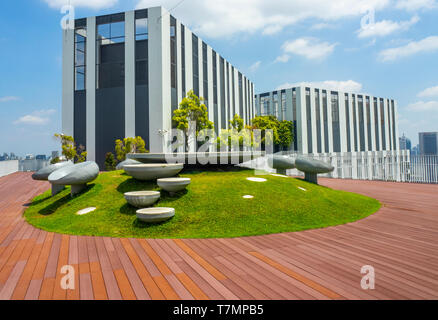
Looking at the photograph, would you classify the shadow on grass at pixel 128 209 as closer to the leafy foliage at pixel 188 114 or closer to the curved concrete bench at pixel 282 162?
the curved concrete bench at pixel 282 162

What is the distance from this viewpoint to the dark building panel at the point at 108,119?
23.2m

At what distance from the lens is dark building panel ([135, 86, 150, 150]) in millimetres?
22719

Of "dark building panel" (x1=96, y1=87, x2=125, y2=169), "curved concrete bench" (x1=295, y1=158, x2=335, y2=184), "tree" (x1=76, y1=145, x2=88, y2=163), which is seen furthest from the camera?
"dark building panel" (x1=96, y1=87, x2=125, y2=169)

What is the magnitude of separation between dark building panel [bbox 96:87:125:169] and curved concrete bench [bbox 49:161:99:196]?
626 inches

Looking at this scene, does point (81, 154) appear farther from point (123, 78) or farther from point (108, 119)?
point (123, 78)

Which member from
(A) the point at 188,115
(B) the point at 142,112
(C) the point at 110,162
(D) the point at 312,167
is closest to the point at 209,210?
(D) the point at 312,167

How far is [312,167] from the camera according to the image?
33.8ft

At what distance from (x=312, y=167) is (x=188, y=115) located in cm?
1604

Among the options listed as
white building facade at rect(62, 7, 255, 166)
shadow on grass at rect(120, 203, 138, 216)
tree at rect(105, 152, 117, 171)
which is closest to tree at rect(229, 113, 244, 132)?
white building facade at rect(62, 7, 255, 166)

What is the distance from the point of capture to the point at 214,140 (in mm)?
29406

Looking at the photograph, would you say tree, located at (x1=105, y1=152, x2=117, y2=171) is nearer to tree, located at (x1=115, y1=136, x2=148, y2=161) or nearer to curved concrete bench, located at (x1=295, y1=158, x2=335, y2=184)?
tree, located at (x1=115, y1=136, x2=148, y2=161)

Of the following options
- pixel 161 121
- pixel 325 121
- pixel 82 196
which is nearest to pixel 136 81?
pixel 161 121

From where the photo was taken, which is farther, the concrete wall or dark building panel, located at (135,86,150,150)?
dark building panel, located at (135,86,150,150)
